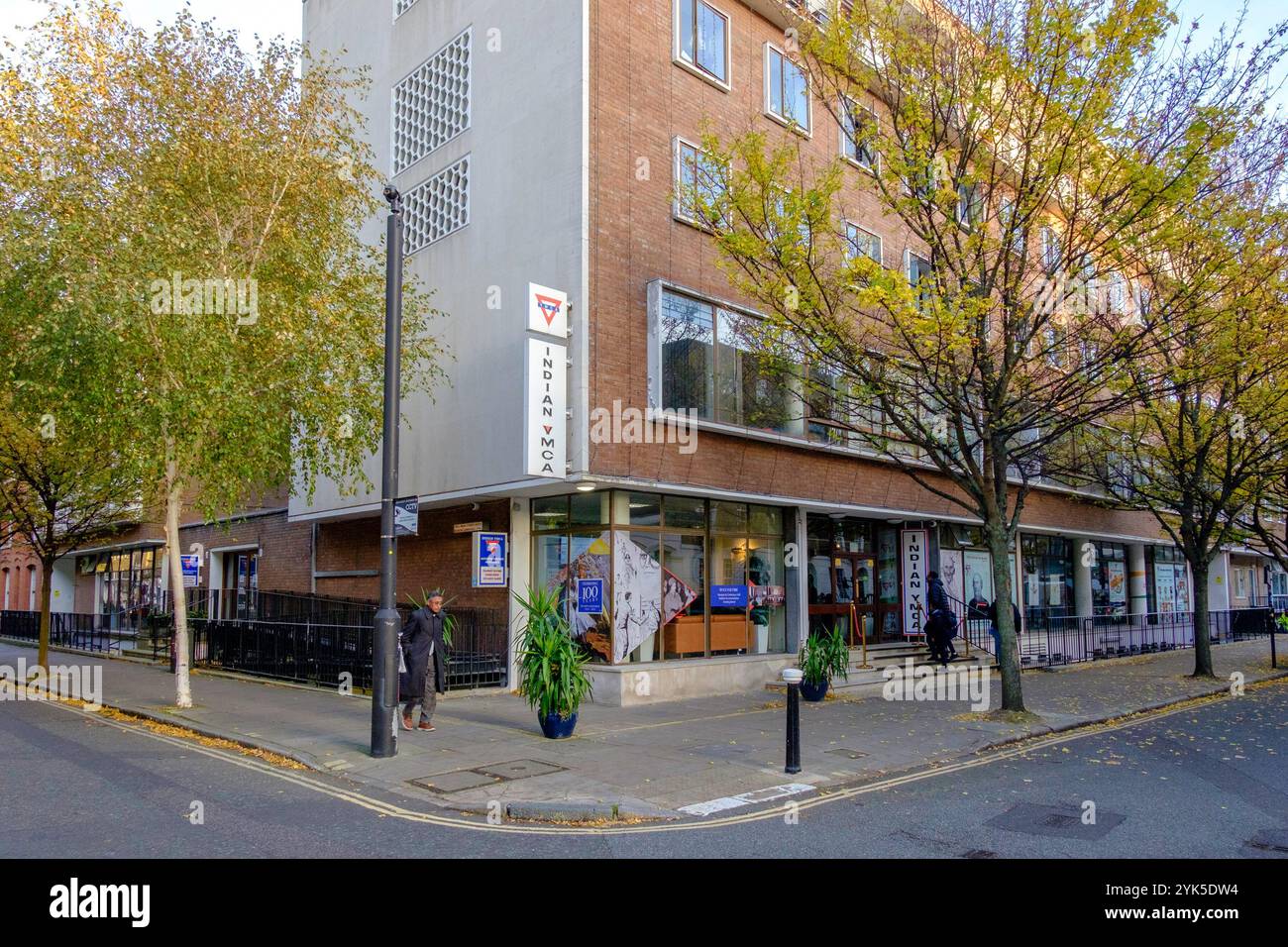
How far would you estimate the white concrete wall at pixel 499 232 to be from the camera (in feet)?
49.7

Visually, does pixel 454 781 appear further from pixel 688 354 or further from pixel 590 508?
pixel 688 354

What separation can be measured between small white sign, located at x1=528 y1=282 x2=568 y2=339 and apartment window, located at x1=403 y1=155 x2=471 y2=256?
431 cm

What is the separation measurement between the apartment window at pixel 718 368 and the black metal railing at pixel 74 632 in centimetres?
1858

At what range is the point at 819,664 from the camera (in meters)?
15.1

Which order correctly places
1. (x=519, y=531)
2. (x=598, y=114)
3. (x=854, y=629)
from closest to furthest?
(x=598, y=114), (x=519, y=531), (x=854, y=629)

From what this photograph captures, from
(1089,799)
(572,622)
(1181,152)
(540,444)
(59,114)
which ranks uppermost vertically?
(59,114)

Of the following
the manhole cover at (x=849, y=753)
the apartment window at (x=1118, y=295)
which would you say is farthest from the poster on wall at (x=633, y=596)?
the apartment window at (x=1118, y=295)

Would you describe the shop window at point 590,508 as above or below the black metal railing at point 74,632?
above

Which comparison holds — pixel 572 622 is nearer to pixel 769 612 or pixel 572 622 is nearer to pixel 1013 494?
pixel 769 612

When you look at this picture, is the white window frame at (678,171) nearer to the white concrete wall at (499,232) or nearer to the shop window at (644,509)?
the white concrete wall at (499,232)

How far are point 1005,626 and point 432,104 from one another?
1462 cm
